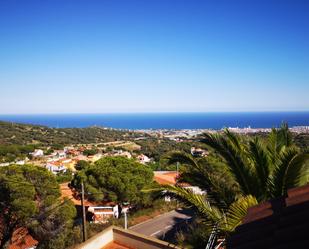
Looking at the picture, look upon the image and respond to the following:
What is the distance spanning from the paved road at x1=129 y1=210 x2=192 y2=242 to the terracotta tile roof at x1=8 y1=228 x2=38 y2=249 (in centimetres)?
536

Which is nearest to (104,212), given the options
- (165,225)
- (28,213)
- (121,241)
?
(165,225)

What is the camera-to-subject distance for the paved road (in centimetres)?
1709

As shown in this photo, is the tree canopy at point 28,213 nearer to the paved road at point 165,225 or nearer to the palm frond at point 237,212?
the paved road at point 165,225

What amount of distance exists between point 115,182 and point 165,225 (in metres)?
5.19

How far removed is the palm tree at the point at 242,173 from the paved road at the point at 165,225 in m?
10.1

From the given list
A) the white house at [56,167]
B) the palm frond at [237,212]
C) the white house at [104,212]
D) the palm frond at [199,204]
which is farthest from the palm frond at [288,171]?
the white house at [56,167]

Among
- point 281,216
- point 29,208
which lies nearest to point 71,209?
point 29,208

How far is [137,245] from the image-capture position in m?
10.2

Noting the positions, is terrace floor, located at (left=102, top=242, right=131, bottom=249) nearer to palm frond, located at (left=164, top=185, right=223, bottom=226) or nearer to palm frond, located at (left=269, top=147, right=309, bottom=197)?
palm frond, located at (left=164, top=185, right=223, bottom=226)

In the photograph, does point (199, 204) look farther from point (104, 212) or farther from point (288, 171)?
point (104, 212)

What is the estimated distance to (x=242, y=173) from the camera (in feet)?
21.0

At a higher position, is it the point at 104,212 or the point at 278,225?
the point at 278,225

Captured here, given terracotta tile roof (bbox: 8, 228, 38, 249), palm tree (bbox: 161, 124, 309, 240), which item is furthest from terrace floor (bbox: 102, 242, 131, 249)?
terracotta tile roof (bbox: 8, 228, 38, 249)

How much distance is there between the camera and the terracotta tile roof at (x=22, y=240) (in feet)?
57.9
